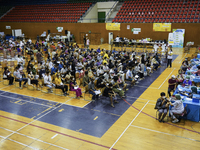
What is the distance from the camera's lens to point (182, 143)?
8.06m

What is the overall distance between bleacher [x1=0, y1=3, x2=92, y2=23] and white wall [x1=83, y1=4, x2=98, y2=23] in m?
→ 1.04

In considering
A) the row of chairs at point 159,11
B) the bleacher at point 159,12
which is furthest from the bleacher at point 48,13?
the row of chairs at point 159,11

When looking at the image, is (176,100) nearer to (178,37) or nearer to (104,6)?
(178,37)

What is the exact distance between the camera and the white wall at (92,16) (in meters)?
37.6

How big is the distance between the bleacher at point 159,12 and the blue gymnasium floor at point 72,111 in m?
20.9

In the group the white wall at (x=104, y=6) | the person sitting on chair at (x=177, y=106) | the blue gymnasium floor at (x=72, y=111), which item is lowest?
the blue gymnasium floor at (x=72, y=111)

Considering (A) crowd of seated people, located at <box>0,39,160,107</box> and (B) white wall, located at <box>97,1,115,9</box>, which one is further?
(B) white wall, located at <box>97,1,115,9</box>

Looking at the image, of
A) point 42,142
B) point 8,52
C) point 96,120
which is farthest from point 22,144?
point 8,52

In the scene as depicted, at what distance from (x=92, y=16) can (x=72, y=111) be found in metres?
31.1

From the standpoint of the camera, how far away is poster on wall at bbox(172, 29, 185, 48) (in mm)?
29078

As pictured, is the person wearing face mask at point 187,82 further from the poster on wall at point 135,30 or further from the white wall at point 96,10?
the white wall at point 96,10

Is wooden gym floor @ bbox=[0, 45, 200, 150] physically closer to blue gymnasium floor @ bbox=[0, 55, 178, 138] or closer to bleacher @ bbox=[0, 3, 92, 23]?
blue gymnasium floor @ bbox=[0, 55, 178, 138]

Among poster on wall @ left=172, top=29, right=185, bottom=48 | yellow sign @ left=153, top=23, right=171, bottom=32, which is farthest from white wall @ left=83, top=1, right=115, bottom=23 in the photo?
poster on wall @ left=172, top=29, right=185, bottom=48

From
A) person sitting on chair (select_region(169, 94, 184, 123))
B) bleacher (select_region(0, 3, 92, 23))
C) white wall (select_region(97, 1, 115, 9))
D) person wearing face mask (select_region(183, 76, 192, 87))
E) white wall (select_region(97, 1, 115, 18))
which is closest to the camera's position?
person sitting on chair (select_region(169, 94, 184, 123))
